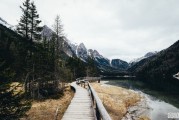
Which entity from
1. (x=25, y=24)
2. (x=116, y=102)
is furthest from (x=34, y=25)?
(x=116, y=102)

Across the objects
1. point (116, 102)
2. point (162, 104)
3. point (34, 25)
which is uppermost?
point (34, 25)

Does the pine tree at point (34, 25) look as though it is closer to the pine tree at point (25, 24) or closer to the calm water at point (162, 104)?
the pine tree at point (25, 24)

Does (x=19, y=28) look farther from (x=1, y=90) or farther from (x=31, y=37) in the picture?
(x=1, y=90)

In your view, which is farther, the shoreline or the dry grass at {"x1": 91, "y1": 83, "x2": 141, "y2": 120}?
the shoreline

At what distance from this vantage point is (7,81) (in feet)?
42.9

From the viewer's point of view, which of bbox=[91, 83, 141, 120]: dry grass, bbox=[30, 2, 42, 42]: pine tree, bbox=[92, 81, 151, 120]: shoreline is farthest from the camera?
bbox=[30, 2, 42, 42]: pine tree

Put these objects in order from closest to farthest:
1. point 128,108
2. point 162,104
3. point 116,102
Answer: point 128,108 < point 116,102 < point 162,104

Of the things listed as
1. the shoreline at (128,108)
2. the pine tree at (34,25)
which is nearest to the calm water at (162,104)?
the shoreline at (128,108)

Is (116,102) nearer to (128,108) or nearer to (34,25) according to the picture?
(128,108)

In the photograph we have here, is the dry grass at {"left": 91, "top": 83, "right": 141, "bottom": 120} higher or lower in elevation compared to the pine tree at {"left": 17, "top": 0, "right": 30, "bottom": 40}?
lower

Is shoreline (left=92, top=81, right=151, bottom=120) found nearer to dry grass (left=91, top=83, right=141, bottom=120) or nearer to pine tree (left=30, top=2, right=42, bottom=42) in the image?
dry grass (left=91, top=83, right=141, bottom=120)

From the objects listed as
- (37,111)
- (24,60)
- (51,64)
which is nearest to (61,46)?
(51,64)

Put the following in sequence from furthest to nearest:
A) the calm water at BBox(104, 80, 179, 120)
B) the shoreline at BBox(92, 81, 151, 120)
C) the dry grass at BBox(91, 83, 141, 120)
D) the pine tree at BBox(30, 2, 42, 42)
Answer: the pine tree at BBox(30, 2, 42, 42) < the calm water at BBox(104, 80, 179, 120) < the shoreline at BBox(92, 81, 151, 120) < the dry grass at BBox(91, 83, 141, 120)

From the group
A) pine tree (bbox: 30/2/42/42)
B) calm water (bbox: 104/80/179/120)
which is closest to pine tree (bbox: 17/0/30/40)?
pine tree (bbox: 30/2/42/42)
